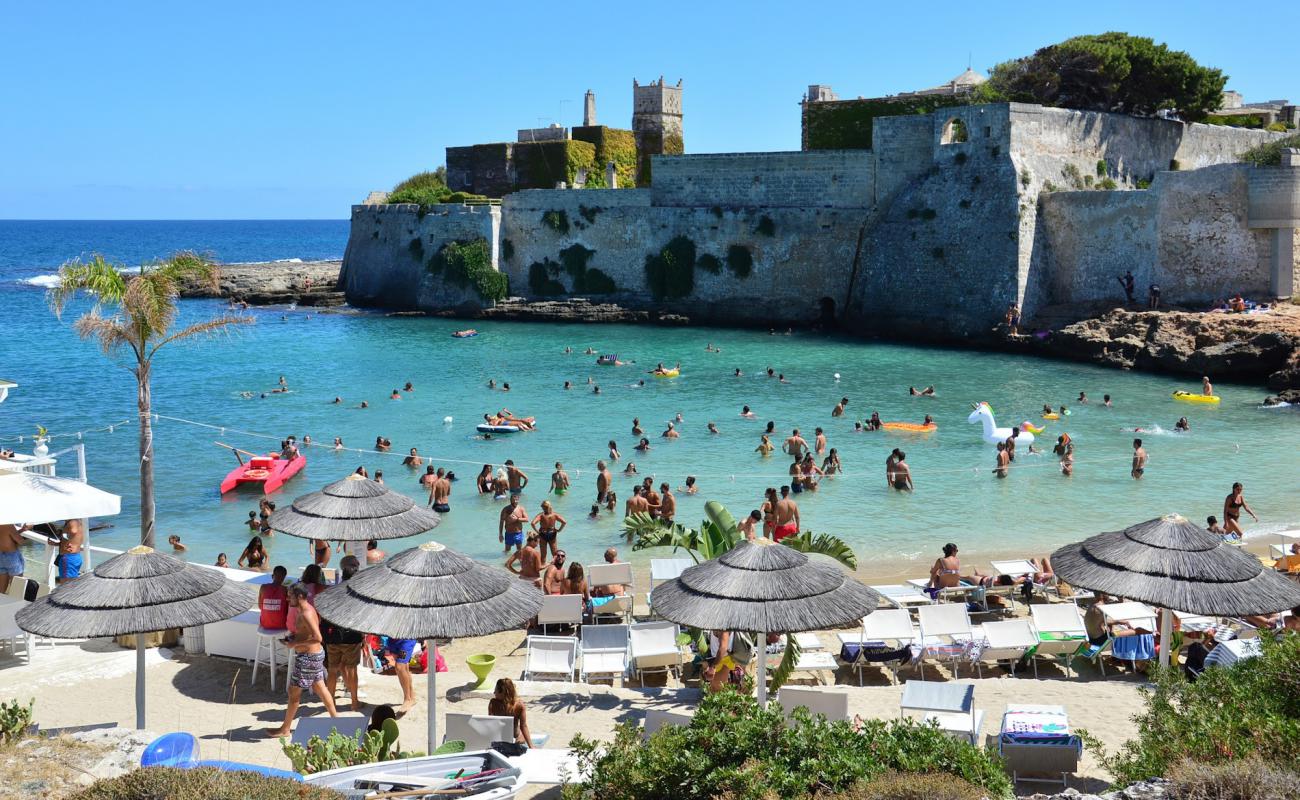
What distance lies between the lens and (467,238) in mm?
49375

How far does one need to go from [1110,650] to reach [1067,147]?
31.4 metres

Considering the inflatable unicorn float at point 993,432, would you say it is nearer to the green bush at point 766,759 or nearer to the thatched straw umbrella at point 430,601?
the thatched straw umbrella at point 430,601

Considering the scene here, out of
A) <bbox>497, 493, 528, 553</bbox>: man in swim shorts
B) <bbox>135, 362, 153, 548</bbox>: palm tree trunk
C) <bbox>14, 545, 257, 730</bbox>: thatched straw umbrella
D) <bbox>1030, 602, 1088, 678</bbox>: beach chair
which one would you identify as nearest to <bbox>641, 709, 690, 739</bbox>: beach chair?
<bbox>14, 545, 257, 730</bbox>: thatched straw umbrella

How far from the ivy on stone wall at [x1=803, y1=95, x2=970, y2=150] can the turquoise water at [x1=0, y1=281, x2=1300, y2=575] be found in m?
8.65

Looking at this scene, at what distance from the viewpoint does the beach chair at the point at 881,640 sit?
1126 centimetres

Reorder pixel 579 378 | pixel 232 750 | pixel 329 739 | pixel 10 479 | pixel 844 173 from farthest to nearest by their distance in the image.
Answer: pixel 844 173, pixel 579 378, pixel 10 479, pixel 232 750, pixel 329 739

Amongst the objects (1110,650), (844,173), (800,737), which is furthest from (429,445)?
(844,173)

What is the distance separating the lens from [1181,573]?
9453 millimetres

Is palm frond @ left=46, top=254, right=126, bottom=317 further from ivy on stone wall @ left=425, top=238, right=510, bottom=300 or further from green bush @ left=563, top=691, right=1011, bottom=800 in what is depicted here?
ivy on stone wall @ left=425, top=238, right=510, bottom=300

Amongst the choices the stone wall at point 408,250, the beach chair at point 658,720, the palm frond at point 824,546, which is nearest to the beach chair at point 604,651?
the palm frond at point 824,546

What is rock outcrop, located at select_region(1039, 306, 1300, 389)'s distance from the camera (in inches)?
1252

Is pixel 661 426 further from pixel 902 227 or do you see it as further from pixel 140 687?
pixel 140 687

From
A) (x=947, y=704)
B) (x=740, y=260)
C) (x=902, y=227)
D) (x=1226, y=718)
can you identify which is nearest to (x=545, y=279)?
(x=740, y=260)

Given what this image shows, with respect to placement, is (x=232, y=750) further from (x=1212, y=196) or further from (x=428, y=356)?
(x=1212, y=196)
